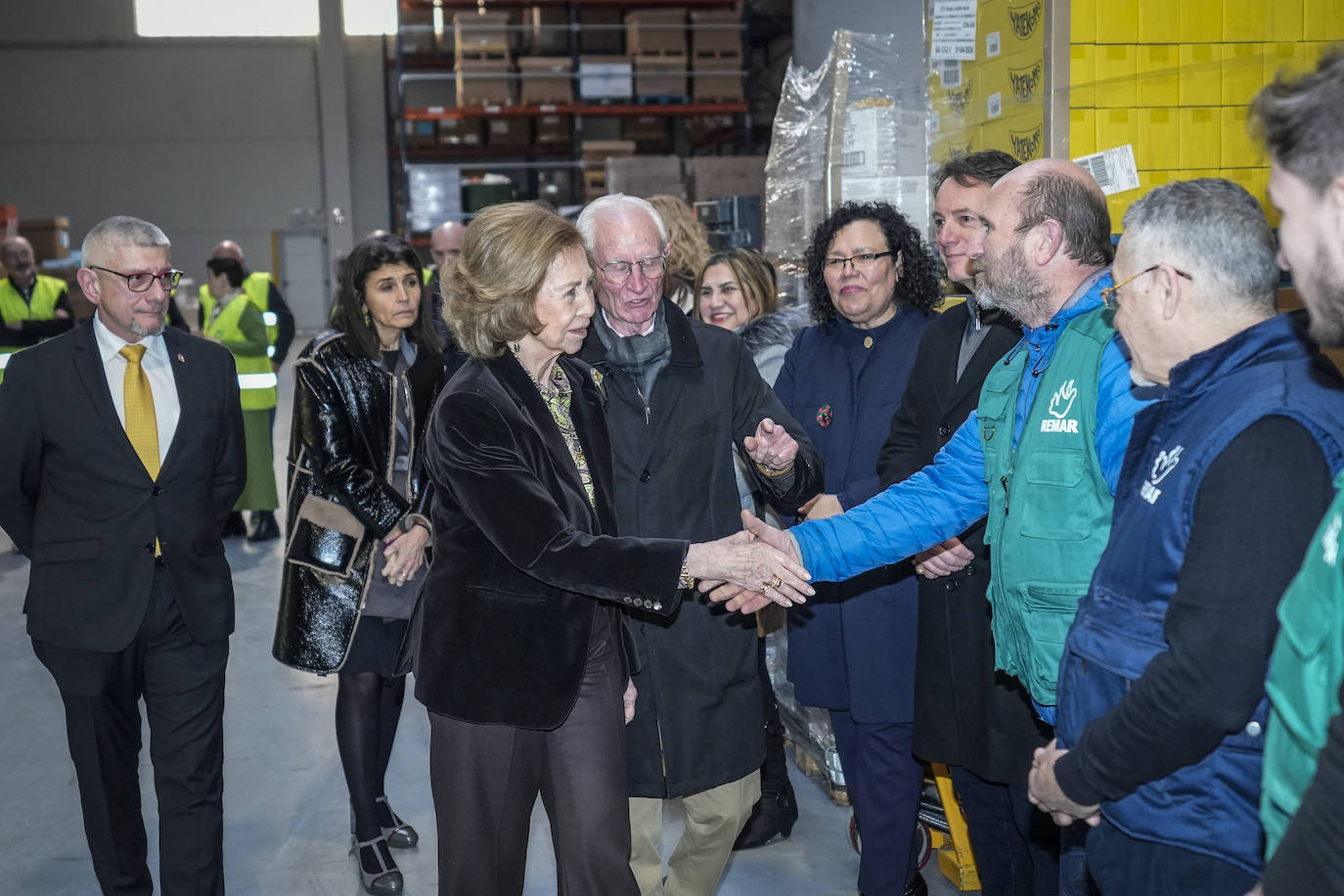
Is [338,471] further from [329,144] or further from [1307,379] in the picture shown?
[329,144]

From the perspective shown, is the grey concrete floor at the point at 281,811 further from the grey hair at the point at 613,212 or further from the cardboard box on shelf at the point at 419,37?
the cardboard box on shelf at the point at 419,37

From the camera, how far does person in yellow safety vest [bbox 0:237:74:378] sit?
7641 mm

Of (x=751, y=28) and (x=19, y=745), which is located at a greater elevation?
(x=751, y=28)

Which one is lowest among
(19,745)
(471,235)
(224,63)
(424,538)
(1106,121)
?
(19,745)

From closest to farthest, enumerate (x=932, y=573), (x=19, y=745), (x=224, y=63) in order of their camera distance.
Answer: (x=932, y=573) < (x=19, y=745) < (x=224, y=63)

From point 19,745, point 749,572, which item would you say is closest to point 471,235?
point 749,572

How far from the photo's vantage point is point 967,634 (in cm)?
270

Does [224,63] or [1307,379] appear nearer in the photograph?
[1307,379]

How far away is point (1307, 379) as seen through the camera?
1.43m

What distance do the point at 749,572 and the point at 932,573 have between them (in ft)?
1.84

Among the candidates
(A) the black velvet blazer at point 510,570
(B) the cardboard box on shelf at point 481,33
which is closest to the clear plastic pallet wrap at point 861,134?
(A) the black velvet blazer at point 510,570

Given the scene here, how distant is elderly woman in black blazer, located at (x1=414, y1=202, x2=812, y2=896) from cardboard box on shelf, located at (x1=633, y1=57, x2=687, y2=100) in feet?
33.2

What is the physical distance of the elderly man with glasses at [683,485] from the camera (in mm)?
2629

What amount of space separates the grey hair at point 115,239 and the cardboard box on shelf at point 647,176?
14.9 feet
